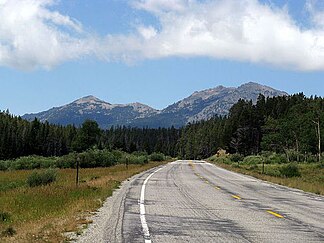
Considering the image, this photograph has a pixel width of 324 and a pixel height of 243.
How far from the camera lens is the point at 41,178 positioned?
29.1 m

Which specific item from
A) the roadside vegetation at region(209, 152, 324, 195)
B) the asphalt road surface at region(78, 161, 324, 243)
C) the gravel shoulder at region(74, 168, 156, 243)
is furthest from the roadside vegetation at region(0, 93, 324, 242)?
the asphalt road surface at region(78, 161, 324, 243)

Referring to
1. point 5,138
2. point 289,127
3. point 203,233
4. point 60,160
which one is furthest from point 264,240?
point 5,138

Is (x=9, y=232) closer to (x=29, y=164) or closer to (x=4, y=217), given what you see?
(x=4, y=217)

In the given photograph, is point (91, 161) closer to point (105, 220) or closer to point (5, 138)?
point (105, 220)

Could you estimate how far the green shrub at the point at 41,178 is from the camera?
28562 mm

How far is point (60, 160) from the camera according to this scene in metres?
58.8

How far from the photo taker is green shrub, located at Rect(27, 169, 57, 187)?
2856 cm

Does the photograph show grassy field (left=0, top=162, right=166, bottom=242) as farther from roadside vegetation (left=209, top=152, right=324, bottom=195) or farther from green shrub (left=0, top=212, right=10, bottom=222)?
roadside vegetation (left=209, top=152, right=324, bottom=195)

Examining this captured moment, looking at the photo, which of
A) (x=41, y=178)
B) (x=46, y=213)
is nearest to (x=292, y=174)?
(x=41, y=178)

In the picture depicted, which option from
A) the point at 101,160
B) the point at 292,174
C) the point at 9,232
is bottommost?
the point at 9,232

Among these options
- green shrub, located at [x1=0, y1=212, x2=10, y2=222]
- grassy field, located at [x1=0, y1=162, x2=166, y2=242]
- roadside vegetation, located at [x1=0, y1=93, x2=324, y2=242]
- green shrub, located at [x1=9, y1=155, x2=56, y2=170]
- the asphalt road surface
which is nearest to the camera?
the asphalt road surface

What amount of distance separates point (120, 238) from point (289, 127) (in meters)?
78.7

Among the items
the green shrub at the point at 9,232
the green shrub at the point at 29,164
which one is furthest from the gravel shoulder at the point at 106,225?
the green shrub at the point at 29,164

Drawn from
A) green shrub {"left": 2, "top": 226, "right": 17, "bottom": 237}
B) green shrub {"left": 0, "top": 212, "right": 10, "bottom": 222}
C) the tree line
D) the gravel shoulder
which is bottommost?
green shrub {"left": 0, "top": 212, "right": 10, "bottom": 222}
